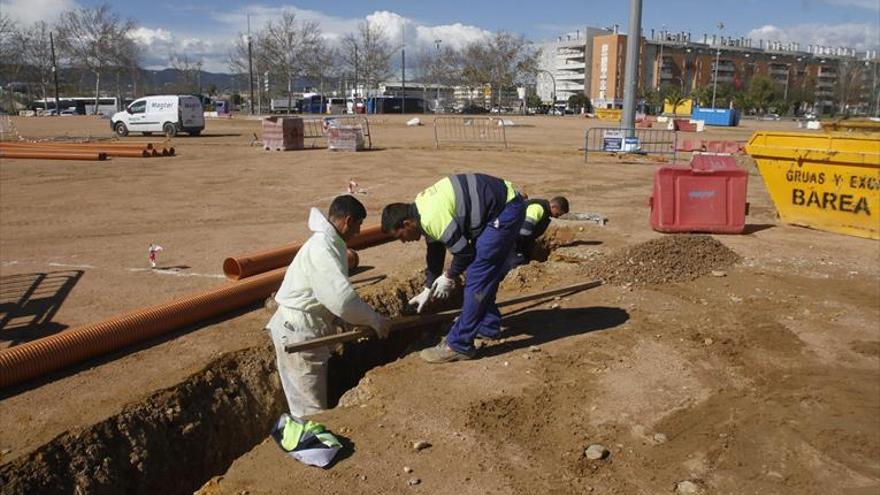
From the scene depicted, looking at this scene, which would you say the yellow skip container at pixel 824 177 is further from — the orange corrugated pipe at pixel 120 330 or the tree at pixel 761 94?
the tree at pixel 761 94

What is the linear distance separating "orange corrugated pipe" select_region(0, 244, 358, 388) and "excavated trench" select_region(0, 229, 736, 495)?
0.87 meters

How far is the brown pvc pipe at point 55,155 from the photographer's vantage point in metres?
20.9

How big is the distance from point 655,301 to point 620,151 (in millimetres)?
17256

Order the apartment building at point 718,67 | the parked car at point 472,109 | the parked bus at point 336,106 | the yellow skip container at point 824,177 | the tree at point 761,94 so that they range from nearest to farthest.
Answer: the yellow skip container at point 824,177 → the parked bus at point 336,106 → the parked car at point 472,109 → the tree at point 761,94 → the apartment building at point 718,67

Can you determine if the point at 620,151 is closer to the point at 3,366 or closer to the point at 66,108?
the point at 3,366

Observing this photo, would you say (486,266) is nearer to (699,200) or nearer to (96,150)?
(699,200)

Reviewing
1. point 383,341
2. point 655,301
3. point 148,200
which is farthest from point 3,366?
point 148,200

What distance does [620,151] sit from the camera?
75.3 feet

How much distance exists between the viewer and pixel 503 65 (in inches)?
3506

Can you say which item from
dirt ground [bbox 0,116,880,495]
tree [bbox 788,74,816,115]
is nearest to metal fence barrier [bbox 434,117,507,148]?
dirt ground [bbox 0,116,880,495]

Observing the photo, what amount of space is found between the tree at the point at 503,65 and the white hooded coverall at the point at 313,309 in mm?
86253

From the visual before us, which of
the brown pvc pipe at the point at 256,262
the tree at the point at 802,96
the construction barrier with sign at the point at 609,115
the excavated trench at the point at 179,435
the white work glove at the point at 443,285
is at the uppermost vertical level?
the tree at the point at 802,96

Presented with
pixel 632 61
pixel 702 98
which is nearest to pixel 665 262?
pixel 632 61

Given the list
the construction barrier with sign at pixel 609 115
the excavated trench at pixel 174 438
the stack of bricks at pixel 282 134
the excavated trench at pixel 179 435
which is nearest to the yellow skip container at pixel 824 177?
the excavated trench at pixel 179 435
